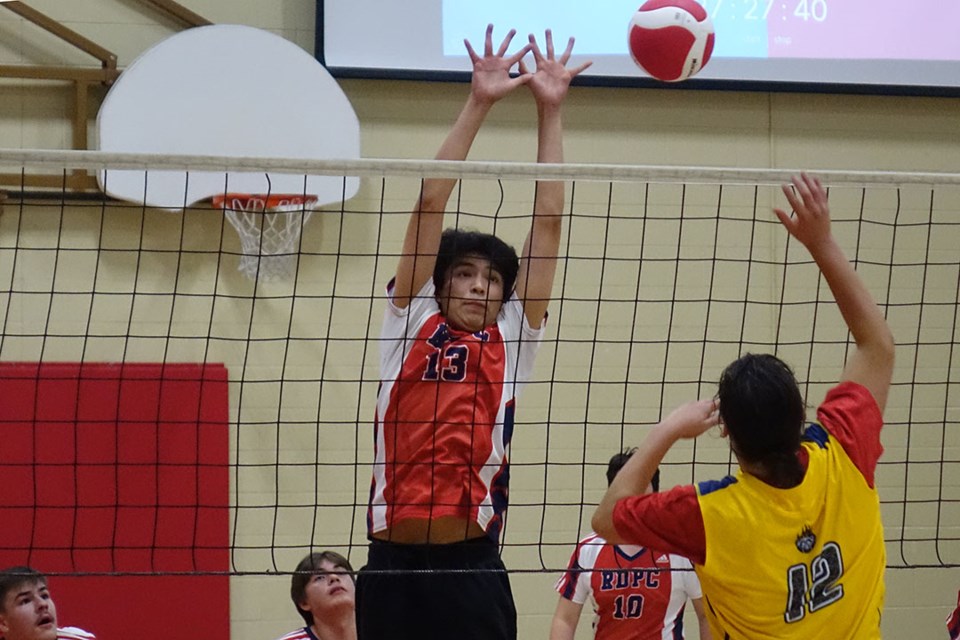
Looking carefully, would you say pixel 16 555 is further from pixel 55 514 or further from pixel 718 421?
pixel 718 421

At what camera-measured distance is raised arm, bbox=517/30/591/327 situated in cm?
373

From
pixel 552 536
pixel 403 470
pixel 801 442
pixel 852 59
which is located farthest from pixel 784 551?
pixel 852 59

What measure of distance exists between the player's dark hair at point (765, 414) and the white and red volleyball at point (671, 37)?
6.64ft

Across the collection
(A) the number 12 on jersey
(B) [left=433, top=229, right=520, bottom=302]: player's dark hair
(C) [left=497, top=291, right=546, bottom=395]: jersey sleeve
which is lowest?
(A) the number 12 on jersey

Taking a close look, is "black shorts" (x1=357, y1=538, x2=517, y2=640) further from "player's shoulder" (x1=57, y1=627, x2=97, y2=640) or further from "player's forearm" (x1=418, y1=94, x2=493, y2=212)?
"player's shoulder" (x1=57, y1=627, x2=97, y2=640)

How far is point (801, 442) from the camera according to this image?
107 inches

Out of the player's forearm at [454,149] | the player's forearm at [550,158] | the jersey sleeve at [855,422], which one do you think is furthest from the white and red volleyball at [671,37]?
the jersey sleeve at [855,422]

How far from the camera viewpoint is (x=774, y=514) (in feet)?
8.68

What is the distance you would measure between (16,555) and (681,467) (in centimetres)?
366

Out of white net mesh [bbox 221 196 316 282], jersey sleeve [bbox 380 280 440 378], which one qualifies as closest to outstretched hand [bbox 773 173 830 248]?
jersey sleeve [bbox 380 280 440 378]

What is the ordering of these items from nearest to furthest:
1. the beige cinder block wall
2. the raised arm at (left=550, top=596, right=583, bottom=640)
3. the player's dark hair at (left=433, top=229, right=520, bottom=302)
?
the player's dark hair at (left=433, top=229, right=520, bottom=302)
the raised arm at (left=550, top=596, right=583, bottom=640)
the beige cinder block wall

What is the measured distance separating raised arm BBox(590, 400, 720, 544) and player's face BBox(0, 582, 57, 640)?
3159 mm

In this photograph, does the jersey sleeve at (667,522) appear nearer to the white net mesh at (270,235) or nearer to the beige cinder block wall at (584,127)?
the white net mesh at (270,235)

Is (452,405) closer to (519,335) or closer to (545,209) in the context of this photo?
(519,335)
